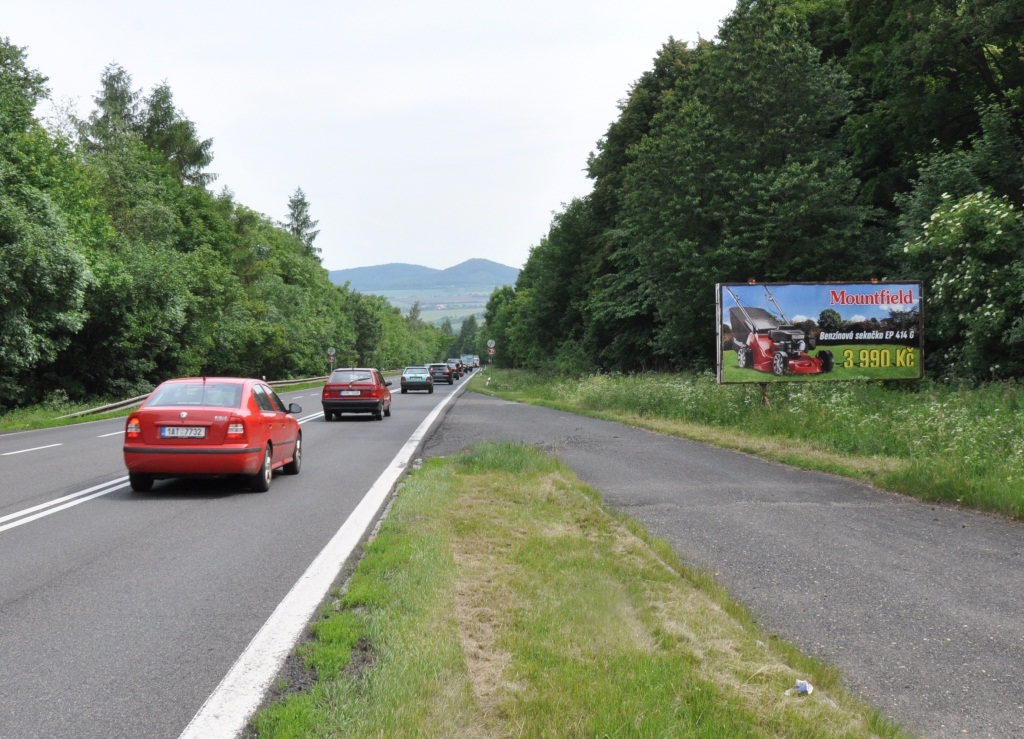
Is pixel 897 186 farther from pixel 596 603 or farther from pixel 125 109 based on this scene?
pixel 125 109

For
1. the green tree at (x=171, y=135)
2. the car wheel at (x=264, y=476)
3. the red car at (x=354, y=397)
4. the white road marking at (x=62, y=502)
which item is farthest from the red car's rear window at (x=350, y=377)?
the green tree at (x=171, y=135)

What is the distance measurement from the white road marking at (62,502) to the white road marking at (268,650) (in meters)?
3.29

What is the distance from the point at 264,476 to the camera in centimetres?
1149

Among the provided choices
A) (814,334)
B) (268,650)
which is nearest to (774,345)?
(814,334)

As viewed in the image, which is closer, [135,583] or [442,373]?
[135,583]

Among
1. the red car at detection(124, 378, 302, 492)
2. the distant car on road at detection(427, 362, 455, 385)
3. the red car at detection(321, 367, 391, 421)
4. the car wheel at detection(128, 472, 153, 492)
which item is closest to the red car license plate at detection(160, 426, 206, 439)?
the red car at detection(124, 378, 302, 492)

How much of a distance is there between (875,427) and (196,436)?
37.1 ft

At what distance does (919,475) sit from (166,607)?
9158mm

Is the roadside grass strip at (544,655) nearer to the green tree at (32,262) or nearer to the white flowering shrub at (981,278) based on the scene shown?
the white flowering shrub at (981,278)

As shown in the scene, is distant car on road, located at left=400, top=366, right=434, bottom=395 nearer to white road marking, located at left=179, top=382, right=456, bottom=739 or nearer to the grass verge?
the grass verge

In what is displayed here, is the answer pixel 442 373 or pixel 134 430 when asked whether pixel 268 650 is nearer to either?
pixel 134 430

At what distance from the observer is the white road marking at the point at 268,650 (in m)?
3.78

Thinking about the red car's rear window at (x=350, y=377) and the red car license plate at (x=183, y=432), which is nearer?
the red car license plate at (x=183, y=432)

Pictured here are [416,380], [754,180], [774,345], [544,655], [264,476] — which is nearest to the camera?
[544,655]
